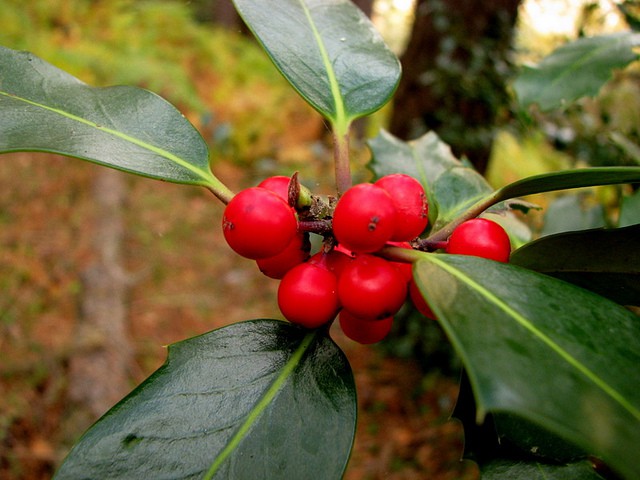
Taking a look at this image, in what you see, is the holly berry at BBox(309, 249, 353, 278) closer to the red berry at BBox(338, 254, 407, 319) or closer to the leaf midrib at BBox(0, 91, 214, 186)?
the red berry at BBox(338, 254, 407, 319)

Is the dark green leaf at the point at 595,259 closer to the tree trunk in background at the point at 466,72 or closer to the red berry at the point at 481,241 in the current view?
the red berry at the point at 481,241

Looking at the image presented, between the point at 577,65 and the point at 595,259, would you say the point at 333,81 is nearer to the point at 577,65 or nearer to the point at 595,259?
the point at 595,259

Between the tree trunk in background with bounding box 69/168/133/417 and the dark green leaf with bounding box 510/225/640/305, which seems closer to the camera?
the dark green leaf with bounding box 510/225/640/305

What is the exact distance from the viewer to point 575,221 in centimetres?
115

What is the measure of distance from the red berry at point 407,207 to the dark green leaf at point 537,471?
279mm

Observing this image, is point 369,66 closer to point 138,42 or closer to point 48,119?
point 48,119

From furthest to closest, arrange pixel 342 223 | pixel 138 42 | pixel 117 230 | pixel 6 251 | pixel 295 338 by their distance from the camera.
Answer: pixel 138 42, pixel 117 230, pixel 6 251, pixel 295 338, pixel 342 223

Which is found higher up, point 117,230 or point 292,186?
point 292,186

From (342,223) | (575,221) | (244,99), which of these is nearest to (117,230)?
(244,99)

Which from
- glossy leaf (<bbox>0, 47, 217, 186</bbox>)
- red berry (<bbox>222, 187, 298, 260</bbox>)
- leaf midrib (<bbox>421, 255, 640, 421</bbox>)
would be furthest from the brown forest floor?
leaf midrib (<bbox>421, 255, 640, 421</bbox>)

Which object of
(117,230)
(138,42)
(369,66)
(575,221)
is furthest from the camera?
(138,42)

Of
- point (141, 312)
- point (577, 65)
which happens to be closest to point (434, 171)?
point (577, 65)

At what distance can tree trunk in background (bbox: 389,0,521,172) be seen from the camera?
279cm

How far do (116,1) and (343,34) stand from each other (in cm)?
667
